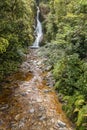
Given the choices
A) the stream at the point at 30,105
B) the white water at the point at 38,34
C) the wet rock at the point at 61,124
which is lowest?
the wet rock at the point at 61,124

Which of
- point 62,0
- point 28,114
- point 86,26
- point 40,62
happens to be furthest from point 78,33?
point 62,0

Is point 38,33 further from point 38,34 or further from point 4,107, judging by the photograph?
point 4,107

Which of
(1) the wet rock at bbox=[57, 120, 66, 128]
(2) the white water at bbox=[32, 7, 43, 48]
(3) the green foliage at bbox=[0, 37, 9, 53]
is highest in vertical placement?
(3) the green foliage at bbox=[0, 37, 9, 53]

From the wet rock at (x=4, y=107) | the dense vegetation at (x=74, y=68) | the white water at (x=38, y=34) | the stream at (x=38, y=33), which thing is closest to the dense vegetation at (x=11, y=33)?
the wet rock at (x=4, y=107)

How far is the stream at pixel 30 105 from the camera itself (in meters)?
9.13

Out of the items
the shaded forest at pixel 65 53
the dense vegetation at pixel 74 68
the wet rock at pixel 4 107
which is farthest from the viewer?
the wet rock at pixel 4 107

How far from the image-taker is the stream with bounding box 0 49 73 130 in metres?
9.13

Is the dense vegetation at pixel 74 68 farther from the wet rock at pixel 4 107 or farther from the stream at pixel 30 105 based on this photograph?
the wet rock at pixel 4 107

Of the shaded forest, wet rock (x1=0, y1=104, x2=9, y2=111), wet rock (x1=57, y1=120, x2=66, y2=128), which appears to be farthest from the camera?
wet rock (x1=0, y1=104, x2=9, y2=111)

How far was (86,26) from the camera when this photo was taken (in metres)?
13.2

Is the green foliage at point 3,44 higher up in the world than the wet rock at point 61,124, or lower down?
higher up

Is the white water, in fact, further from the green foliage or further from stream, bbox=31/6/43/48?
the green foliage

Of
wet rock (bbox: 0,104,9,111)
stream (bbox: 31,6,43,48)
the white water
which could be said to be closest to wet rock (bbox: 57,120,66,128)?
wet rock (bbox: 0,104,9,111)

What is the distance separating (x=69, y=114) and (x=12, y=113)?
243 centimetres
